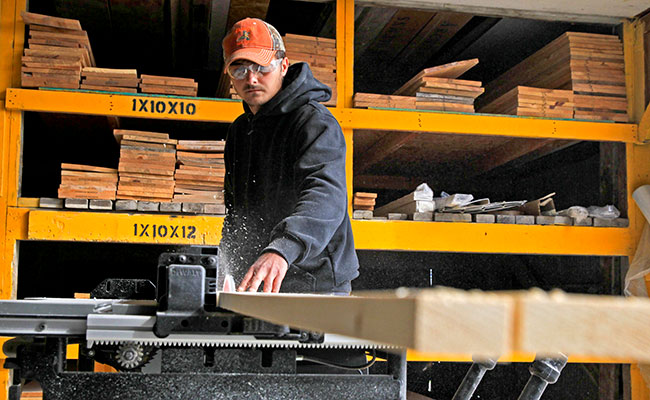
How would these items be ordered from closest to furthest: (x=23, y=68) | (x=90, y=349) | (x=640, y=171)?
(x=90, y=349) < (x=23, y=68) < (x=640, y=171)

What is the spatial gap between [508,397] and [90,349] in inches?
263

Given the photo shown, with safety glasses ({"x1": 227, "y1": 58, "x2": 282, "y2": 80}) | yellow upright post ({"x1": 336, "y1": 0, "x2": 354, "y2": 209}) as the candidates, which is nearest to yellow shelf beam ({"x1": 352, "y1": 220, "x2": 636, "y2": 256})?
yellow upright post ({"x1": 336, "y1": 0, "x2": 354, "y2": 209})

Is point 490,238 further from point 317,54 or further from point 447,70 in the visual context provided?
point 317,54

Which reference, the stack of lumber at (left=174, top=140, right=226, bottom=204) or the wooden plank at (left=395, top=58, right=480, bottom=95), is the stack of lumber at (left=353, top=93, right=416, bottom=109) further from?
the stack of lumber at (left=174, top=140, right=226, bottom=204)

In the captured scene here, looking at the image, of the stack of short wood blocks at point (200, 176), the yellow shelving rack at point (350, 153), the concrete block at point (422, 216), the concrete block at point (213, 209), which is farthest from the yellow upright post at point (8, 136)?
the concrete block at point (422, 216)

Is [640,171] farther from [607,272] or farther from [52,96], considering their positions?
[52,96]

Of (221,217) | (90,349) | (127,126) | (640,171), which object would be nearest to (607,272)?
(640,171)

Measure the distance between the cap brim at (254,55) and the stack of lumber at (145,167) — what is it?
2307mm

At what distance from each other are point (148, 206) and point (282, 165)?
236 cm

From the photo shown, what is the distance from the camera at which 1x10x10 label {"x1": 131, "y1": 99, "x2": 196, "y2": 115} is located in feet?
19.4

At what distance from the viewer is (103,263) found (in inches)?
305

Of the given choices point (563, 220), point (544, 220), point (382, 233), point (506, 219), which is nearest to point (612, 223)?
point (563, 220)

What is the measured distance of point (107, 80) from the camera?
19.4 feet

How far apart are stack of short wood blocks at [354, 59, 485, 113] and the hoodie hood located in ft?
7.58
